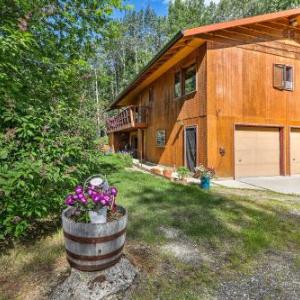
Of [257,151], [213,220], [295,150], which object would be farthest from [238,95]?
[213,220]

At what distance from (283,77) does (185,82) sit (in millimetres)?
4218

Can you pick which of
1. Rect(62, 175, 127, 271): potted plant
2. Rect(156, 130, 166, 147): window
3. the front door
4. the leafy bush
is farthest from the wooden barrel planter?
Rect(156, 130, 166, 147): window

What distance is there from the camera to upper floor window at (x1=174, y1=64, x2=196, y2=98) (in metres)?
11.3

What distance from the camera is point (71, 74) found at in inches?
278

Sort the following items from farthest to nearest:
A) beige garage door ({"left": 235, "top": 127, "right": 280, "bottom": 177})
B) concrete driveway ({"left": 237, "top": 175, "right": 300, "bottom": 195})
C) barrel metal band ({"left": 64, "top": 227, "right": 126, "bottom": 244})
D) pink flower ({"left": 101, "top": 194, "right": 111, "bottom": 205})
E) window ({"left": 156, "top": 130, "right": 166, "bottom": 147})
Result: window ({"left": 156, "top": 130, "right": 166, "bottom": 147})
beige garage door ({"left": 235, "top": 127, "right": 280, "bottom": 177})
concrete driveway ({"left": 237, "top": 175, "right": 300, "bottom": 195})
pink flower ({"left": 101, "top": 194, "right": 111, "bottom": 205})
barrel metal band ({"left": 64, "top": 227, "right": 126, "bottom": 244})

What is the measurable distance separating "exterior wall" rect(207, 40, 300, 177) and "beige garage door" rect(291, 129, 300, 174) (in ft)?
1.26

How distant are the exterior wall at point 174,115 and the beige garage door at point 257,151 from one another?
1696 mm

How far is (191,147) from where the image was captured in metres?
11.2

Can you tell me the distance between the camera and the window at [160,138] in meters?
14.1

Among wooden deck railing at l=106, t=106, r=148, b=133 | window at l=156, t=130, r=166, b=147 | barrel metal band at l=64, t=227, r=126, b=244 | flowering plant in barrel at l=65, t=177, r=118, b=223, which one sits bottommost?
barrel metal band at l=64, t=227, r=126, b=244

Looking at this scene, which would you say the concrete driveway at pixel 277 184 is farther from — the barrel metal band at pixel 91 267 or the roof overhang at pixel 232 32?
the barrel metal band at pixel 91 267

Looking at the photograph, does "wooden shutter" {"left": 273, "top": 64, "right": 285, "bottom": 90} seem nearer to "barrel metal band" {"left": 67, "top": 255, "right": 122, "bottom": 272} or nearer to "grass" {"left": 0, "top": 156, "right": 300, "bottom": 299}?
"grass" {"left": 0, "top": 156, "right": 300, "bottom": 299}

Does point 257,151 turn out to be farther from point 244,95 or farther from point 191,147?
point 191,147

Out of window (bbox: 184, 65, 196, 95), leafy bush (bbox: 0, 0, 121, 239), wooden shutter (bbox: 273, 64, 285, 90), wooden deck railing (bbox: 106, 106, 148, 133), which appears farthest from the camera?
wooden deck railing (bbox: 106, 106, 148, 133)
